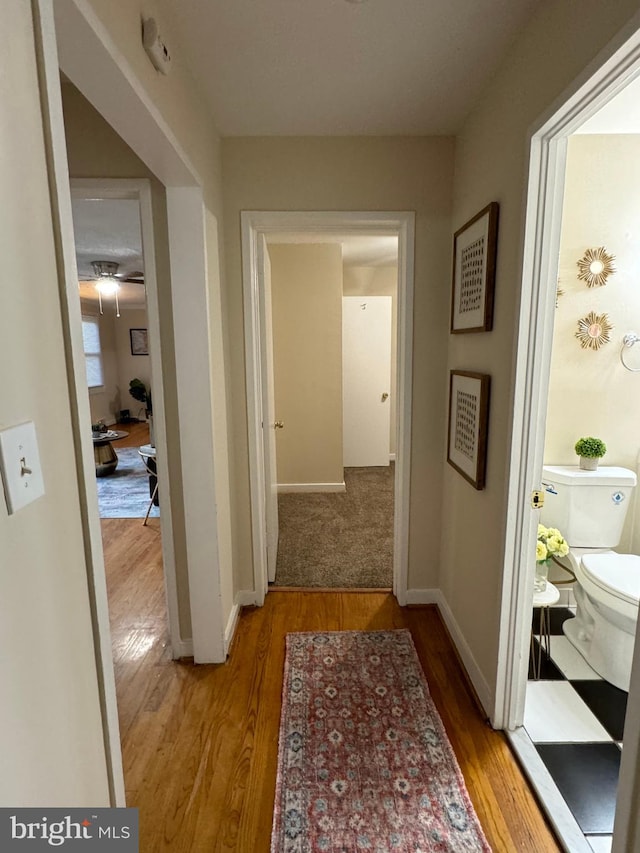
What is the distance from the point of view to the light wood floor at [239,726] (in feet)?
4.38

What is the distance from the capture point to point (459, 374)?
2012 millimetres

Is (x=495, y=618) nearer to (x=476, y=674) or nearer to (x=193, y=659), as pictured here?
(x=476, y=674)

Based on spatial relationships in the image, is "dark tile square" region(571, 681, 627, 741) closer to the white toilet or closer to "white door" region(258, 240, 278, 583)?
the white toilet

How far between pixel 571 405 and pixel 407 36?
5.65 ft

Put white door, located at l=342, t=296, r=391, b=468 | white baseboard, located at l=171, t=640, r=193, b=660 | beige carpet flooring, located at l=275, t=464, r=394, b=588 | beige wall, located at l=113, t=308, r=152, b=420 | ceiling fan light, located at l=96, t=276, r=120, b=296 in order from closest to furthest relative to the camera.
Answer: white baseboard, located at l=171, t=640, r=193, b=660, beige carpet flooring, located at l=275, t=464, r=394, b=588, white door, located at l=342, t=296, r=391, b=468, ceiling fan light, located at l=96, t=276, r=120, b=296, beige wall, located at l=113, t=308, r=152, b=420

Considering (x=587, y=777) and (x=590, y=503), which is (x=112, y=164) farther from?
(x=587, y=777)

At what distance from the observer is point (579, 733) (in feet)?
5.38

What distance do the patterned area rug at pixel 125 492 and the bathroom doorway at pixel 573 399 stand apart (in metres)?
2.70

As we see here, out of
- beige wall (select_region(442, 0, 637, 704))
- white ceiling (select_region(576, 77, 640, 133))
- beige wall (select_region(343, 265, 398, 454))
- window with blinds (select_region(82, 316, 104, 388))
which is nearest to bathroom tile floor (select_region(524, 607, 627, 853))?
beige wall (select_region(442, 0, 637, 704))

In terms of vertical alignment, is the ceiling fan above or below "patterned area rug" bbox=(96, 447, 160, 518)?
above

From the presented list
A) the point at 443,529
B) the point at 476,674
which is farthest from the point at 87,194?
the point at 476,674

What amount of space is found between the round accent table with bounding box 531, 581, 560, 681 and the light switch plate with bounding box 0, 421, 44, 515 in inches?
76.2

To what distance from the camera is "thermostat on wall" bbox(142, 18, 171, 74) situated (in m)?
1.14

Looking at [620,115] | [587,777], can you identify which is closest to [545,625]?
[587,777]
